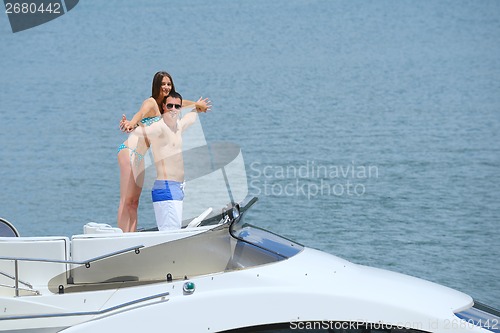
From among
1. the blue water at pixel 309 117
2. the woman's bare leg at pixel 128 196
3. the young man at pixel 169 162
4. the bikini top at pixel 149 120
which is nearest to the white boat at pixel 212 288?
the young man at pixel 169 162

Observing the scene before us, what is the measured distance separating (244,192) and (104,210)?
25.9ft

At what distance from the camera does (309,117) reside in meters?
20.0

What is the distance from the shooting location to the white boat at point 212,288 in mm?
3990

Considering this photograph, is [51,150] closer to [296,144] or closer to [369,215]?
[296,144]

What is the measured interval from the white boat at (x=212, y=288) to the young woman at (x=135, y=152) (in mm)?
1786

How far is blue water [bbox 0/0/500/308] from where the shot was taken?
11.3 metres

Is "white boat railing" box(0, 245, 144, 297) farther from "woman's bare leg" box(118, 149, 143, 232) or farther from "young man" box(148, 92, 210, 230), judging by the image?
"woman's bare leg" box(118, 149, 143, 232)

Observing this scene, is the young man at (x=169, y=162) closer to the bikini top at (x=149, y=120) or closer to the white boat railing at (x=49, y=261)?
the bikini top at (x=149, y=120)

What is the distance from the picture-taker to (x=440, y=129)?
60.0ft

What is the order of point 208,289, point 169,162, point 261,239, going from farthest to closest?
point 169,162 → point 261,239 → point 208,289

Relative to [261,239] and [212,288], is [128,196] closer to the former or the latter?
[261,239]

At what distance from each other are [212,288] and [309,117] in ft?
52.7

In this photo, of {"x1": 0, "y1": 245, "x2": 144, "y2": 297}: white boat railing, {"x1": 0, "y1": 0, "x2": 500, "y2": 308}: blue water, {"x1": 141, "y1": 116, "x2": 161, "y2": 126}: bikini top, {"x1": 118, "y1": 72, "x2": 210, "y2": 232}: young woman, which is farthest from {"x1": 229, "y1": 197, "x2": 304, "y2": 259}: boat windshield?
{"x1": 0, "y1": 0, "x2": 500, "y2": 308}: blue water

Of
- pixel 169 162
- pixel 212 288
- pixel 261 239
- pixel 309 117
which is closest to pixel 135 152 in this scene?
pixel 169 162
